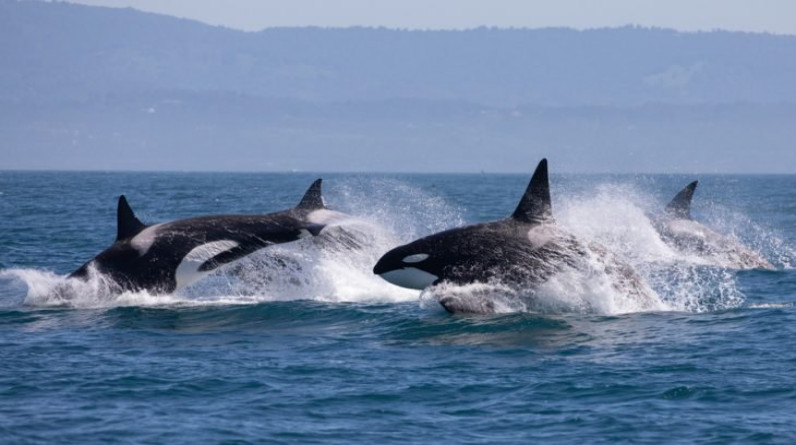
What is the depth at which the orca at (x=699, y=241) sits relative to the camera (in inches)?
1169

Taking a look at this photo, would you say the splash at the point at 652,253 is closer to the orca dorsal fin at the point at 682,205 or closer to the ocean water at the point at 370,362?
the ocean water at the point at 370,362

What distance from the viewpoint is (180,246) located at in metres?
21.9

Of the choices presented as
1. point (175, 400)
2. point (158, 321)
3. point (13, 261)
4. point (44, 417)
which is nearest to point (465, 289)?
point (158, 321)

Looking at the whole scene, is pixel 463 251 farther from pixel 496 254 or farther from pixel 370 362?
pixel 370 362

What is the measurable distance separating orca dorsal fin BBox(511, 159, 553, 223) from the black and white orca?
4427mm

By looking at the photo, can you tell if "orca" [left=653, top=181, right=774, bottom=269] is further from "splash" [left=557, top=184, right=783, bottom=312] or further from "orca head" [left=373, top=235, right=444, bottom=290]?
"orca head" [left=373, top=235, right=444, bottom=290]

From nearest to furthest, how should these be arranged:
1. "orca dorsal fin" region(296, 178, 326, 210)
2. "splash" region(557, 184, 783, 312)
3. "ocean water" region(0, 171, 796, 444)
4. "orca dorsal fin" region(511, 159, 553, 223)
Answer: "ocean water" region(0, 171, 796, 444) < "orca dorsal fin" region(511, 159, 553, 223) < "splash" region(557, 184, 783, 312) < "orca dorsal fin" region(296, 178, 326, 210)

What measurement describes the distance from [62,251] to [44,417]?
19277 millimetres

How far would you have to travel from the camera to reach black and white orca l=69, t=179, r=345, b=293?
21.7 metres

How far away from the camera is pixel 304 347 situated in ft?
57.9

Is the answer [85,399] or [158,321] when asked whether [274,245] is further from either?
[85,399]

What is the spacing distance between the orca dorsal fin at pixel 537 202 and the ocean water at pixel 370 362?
1155 mm

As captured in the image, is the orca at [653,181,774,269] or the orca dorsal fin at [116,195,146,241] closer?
the orca dorsal fin at [116,195,146,241]

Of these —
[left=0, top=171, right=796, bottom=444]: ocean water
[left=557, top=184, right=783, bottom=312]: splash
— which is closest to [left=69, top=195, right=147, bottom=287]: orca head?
[left=0, top=171, right=796, bottom=444]: ocean water
